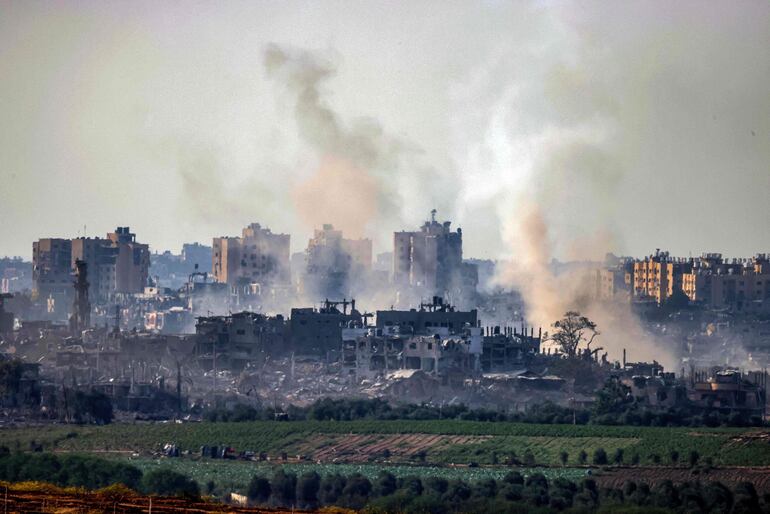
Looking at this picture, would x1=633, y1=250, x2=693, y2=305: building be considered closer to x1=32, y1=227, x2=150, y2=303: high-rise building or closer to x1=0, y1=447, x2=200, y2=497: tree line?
x1=32, y1=227, x2=150, y2=303: high-rise building

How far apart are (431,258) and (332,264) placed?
340 inches

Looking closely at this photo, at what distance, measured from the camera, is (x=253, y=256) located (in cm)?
15600

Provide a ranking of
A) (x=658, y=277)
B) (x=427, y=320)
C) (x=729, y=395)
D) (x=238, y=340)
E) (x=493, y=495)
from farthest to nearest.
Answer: (x=658, y=277) < (x=238, y=340) < (x=427, y=320) < (x=729, y=395) < (x=493, y=495)

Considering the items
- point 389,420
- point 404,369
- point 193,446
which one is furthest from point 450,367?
point 193,446

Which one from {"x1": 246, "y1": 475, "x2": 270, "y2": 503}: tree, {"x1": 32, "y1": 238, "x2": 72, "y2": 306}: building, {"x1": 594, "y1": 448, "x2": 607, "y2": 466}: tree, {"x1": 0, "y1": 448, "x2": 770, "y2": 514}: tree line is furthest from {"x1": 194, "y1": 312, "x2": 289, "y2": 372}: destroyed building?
{"x1": 32, "y1": 238, "x2": 72, "y2": 306}: building

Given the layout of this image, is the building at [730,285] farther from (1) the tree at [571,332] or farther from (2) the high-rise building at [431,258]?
(1) the tree at [571,332]

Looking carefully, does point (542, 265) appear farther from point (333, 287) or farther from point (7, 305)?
point (7, 305)

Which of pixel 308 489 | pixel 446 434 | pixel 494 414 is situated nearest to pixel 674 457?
pixel 446 434

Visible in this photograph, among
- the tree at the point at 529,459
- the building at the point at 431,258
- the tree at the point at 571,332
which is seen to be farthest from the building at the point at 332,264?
the tree at the point at 529,459

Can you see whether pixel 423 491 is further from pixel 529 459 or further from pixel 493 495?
pixel 529 459

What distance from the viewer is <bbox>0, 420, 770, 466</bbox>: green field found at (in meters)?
73.9

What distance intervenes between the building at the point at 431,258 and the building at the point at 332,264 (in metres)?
3.96

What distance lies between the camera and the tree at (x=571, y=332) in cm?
11125

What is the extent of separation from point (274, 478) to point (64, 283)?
9162cm
